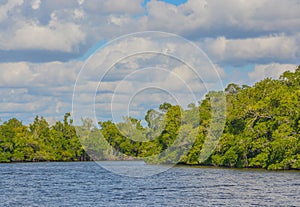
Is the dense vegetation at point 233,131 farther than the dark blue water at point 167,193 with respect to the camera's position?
Yes

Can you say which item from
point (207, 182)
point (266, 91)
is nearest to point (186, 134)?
point (266, 91)

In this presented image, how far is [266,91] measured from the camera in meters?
84.8

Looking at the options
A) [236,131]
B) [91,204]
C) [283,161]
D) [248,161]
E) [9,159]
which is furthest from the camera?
[9,159]

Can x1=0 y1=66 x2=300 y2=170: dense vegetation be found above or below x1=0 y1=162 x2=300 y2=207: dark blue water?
above

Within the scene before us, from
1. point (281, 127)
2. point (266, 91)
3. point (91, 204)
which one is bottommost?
point (91, 204)

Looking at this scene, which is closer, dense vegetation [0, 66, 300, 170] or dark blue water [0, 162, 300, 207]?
dark blue water [0, 162, 300, 207]

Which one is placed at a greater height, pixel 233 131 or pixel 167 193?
pixel 233 131

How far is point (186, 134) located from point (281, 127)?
24.4 m

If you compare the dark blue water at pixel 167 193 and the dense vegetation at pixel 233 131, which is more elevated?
the dense vegetation at pixel 233 131

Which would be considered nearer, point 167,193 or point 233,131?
point 167,193

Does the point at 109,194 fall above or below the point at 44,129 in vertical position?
below

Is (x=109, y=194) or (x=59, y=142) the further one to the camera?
(x=59, y=142)

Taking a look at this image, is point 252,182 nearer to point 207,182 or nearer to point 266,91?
point 207,182

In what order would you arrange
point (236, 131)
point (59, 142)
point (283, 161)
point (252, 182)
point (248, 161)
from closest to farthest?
point (252, 182) → point (283, 161) → point (248, 161) → point (236, 131) → point (59, 142)
